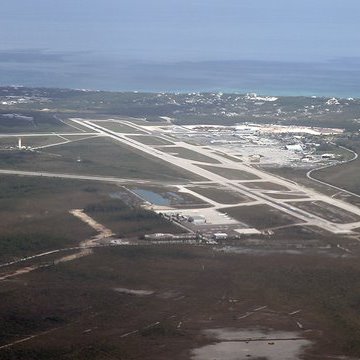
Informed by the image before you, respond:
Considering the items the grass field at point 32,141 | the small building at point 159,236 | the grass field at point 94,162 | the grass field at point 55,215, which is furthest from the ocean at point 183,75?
the small building at point 159,236

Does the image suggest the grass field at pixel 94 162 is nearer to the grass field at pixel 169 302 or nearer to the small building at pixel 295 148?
the small building at pixel 295 148

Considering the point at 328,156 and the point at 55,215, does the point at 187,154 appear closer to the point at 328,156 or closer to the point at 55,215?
the point at 328,156

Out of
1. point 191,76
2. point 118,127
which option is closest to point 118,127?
point 118,127

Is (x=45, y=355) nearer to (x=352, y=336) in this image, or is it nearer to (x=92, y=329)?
(x=92, y=329)

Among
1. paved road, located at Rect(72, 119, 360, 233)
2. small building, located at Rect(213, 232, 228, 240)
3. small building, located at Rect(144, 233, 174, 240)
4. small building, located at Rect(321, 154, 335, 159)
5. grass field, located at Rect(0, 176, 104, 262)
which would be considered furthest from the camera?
small building, located at Rect(321, 154, 335, 159)

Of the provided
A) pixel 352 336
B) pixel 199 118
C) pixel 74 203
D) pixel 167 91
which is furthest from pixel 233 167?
pixel 167 91

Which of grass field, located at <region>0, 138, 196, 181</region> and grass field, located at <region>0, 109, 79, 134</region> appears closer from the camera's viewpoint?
grass field, located at <region>0, 138, 196, 181</region>

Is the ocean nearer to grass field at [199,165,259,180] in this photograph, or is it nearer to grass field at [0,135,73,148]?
grass field at [0,135,73,148]

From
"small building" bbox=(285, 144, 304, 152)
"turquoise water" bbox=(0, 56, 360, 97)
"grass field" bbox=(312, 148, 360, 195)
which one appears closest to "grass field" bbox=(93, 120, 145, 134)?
"small building" bbox=(285, 144, 304, 152)
